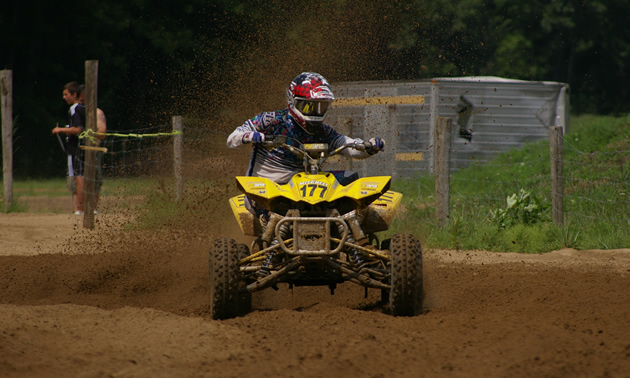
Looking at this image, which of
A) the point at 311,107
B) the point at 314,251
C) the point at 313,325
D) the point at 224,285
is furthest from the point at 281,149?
the point at 313,325

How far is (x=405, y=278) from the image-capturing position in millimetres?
6270

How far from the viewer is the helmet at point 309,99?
720cm

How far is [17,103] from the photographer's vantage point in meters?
28.3

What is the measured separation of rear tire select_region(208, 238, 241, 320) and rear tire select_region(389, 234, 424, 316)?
48.0 inches

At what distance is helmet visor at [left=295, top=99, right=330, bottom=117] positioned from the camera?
7277mm

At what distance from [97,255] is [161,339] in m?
5.09

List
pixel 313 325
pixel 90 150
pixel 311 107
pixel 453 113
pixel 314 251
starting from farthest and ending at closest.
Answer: pixel 453 113
pixel 90 150
pixel 311 107
pixel 314 251
pixel 313 325

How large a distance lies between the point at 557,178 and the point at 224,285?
654 centimetres

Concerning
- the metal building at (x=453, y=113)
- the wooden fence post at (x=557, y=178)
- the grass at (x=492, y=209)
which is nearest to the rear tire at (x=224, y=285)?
the grass at (x=492, y=209)

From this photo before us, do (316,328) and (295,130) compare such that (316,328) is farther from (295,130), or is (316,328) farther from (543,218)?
(543,218)

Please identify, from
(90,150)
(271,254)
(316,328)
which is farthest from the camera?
(90,150)

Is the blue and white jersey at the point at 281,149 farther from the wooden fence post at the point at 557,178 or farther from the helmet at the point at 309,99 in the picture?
the wooden fence post at the point at 557,178

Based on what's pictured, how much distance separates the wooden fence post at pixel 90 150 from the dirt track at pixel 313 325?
2.74 m

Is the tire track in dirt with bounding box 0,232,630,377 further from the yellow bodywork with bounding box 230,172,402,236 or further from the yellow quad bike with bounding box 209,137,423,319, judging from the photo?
the yellow bodywork with bounding box 230,172,402,236
